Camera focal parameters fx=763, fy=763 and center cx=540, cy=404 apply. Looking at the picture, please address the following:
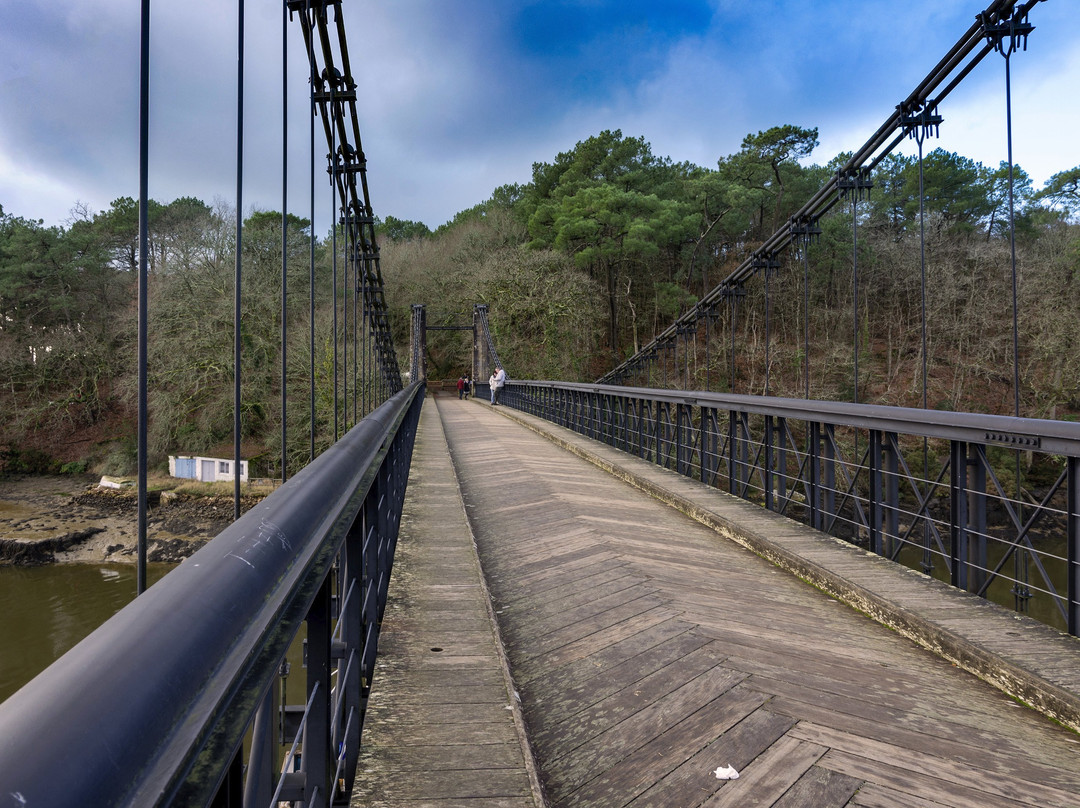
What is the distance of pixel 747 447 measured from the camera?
5.47 meters

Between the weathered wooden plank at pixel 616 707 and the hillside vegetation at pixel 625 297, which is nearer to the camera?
the weathered wooden plank at pixel 616 707

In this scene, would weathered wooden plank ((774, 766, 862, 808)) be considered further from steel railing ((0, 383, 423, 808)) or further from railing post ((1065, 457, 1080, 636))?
railing post ((1065, 457, 1080, 636))

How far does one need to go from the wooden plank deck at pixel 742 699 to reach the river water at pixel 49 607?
15.3m

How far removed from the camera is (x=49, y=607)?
1794 centimetres

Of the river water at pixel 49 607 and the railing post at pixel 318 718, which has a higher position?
the railing post at pixel 318 718

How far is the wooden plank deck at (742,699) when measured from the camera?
1742mm

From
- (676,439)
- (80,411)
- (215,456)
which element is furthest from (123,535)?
(676,439)

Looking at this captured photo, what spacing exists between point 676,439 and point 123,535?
68.4 feet

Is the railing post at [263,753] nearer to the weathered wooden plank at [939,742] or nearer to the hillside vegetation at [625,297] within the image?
the weathered wooden plank at [939,742]

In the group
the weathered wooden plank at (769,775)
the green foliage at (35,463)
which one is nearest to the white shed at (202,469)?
the green foliage at (35,463)

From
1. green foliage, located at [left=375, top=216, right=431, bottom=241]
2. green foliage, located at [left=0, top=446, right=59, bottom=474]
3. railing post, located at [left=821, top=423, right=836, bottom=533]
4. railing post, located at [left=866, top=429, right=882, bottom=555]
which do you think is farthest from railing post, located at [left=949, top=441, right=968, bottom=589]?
green foliage, located at [left=375, top=216, right=431, bottom=241]

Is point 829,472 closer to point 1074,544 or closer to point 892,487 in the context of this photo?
point 892,487

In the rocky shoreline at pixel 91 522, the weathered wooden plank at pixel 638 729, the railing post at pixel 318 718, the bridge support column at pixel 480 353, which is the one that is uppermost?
the bridge support column at pixel 480 353

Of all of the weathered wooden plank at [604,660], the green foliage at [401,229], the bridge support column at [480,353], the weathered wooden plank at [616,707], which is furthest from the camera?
the green foliage at [401,229]
